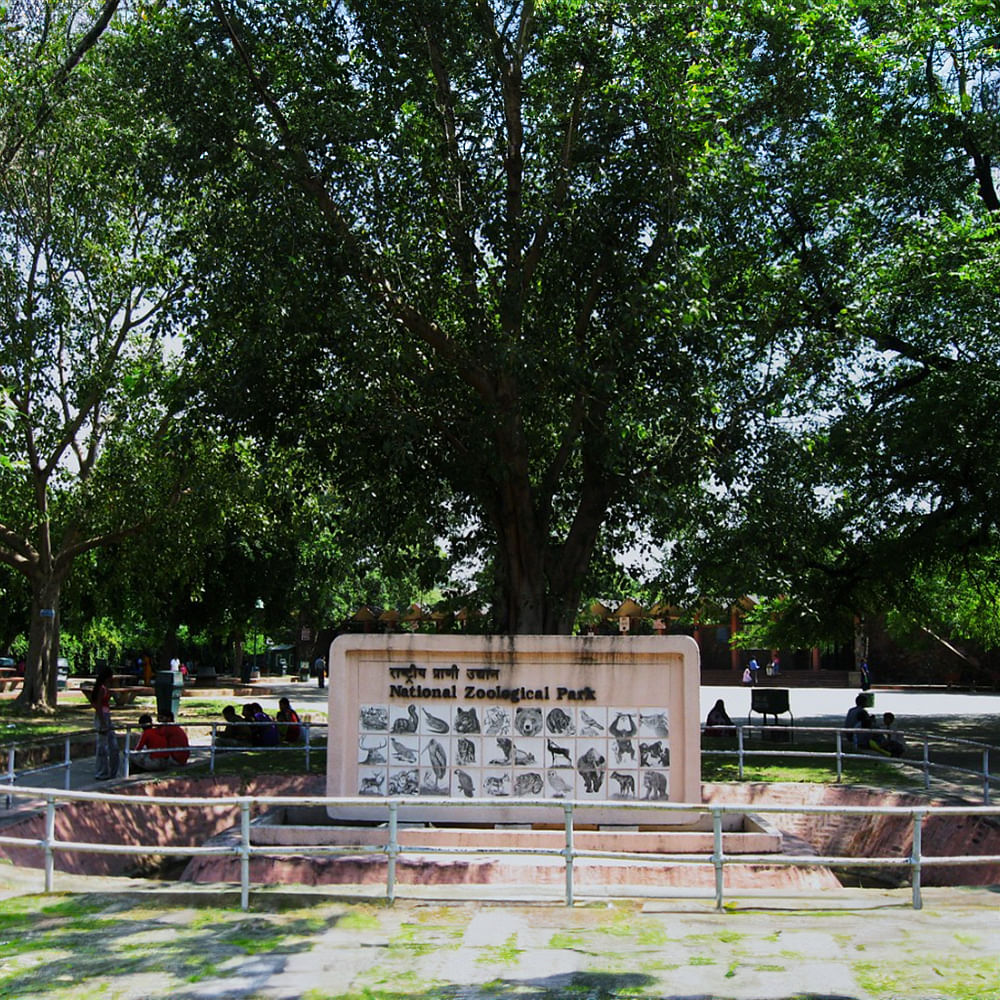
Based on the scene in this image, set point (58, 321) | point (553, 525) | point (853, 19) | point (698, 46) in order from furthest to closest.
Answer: point (58, 321)
point (553, 525)
point (853, 19)
point (698, 46)

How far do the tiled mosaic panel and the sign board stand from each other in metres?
0.01

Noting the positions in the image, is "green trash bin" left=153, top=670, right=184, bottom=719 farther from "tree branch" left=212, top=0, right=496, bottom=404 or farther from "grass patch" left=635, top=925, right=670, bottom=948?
"grass patch" left=635, top=925, right=670, bottom=948

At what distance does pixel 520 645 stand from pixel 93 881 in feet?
18.9

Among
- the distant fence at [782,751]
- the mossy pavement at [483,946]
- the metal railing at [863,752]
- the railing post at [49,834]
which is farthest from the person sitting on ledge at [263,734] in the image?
the railing post at [49,834]

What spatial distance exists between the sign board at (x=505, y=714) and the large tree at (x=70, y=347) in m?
12.3

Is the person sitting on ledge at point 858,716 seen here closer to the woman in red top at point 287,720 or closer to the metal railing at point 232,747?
the metal railing at point 232,747

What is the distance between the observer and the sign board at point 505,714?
14.3m

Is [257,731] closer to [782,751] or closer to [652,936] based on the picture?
[782,751]

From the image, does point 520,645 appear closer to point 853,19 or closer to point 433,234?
point 433,234

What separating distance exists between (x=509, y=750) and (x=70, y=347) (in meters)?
18.7

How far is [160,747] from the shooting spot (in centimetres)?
1902

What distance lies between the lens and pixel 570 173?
57.0ft

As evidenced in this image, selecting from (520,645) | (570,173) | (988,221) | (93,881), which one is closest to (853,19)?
(988,221)

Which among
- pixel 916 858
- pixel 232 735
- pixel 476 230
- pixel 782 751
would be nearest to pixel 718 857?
pixel 916 858
